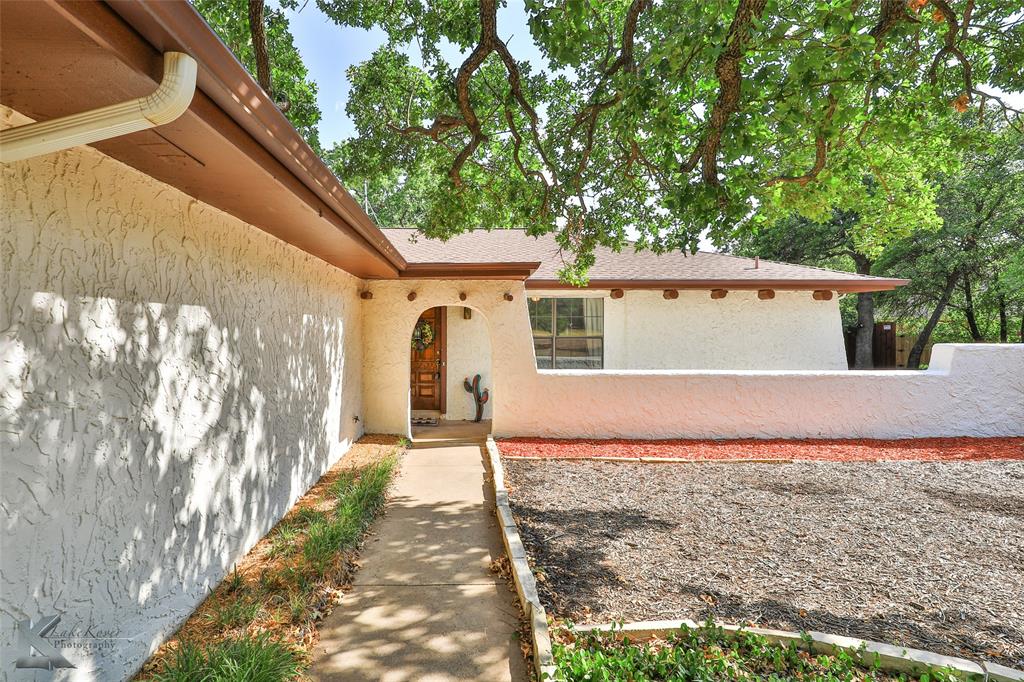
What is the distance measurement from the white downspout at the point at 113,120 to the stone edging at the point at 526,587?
317cm

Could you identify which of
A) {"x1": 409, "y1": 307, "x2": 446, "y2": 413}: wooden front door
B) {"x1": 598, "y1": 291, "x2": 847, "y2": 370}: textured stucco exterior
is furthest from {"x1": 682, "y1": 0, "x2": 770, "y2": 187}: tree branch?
{"x1": 409, "y1": 307, "x2": 446, "y2": 413}: wooden front door

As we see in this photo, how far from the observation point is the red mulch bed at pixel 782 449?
7.34m

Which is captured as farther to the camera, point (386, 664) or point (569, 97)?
point (569, 97)

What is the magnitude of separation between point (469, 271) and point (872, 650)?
6.82 meters

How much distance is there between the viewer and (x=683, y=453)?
7.57 m

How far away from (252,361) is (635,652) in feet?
12.9

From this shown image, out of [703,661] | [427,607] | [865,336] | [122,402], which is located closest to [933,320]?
[865,336]

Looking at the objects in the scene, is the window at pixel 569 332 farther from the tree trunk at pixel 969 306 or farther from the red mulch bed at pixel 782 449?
the tree trunk at pixel 969 306

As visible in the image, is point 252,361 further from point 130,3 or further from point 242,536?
point 130,3

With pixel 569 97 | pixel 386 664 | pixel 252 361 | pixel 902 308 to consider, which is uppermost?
pixel 569 97

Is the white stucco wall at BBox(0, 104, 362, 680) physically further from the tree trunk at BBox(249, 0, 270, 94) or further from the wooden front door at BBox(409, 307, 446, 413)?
the wooden front door at BBox(409, 307, 446, 413)

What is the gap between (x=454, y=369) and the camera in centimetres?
1084

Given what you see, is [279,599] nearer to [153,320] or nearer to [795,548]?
[153,320]

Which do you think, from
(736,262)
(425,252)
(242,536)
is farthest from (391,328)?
(736,262)
